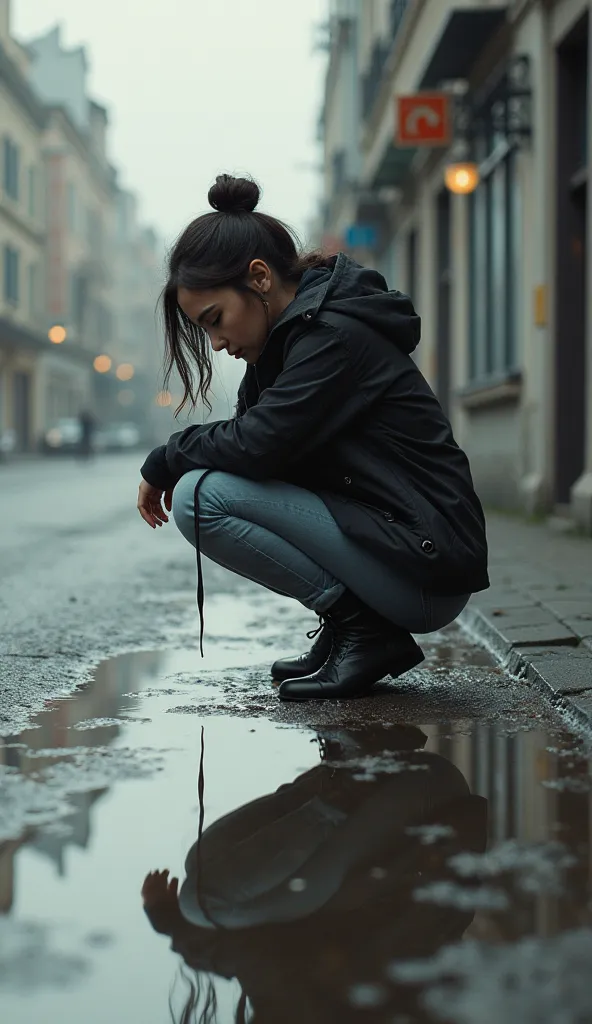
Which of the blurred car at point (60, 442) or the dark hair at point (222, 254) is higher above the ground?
the blurred car at point (60, 442)

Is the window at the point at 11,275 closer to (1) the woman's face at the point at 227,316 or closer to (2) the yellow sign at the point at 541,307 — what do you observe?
(2) the yellow sign at the point at 541,307

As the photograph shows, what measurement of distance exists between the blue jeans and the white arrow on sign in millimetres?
9421

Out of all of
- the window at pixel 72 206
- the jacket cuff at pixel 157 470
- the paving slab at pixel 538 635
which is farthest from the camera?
the window at pixel 72 206

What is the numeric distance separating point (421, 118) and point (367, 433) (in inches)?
378

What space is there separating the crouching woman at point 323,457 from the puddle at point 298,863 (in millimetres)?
275

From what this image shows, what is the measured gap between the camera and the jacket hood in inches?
129

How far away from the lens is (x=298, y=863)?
212 centimetres

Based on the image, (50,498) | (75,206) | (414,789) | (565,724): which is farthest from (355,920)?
(75,206)

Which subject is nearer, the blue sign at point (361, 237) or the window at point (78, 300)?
the blue sign at point (361, 237)

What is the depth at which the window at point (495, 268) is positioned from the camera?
1102cm

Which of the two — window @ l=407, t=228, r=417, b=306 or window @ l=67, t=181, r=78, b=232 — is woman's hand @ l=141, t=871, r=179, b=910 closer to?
window @ l=407, t=228, r=417, b=306

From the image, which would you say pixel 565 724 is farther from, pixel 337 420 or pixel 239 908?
pixel 239 908

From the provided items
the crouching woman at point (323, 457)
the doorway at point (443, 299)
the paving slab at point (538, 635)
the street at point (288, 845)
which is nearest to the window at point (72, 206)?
the doorway at point (443, 299)

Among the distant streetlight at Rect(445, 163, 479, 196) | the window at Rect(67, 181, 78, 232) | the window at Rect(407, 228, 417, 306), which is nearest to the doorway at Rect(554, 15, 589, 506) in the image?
the distant streetlight at Rect(445, 163, 479, 196)
